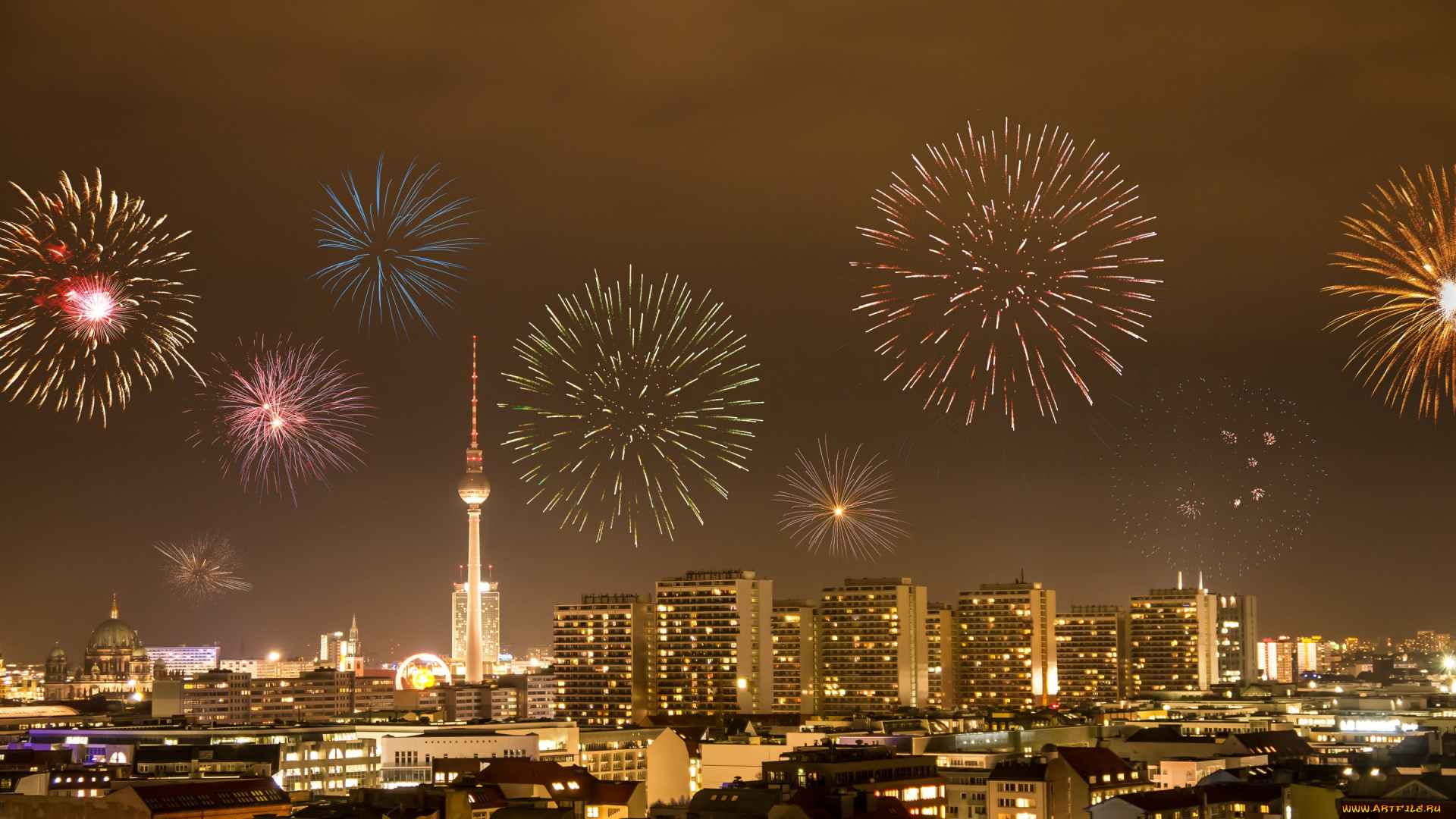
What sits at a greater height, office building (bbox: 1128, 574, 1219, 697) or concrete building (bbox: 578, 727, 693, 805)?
office building (bbox: 1128, 574, 1219, 697)

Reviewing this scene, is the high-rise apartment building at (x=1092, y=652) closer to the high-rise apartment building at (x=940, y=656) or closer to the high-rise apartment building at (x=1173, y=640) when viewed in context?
the high-rise apartment building at (x=1173, y=640)

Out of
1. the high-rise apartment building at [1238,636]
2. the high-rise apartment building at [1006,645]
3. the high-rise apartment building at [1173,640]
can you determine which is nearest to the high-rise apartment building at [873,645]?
the high-rise apartment building at [1006,645]

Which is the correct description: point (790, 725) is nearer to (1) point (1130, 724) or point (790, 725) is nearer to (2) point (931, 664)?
(1) point (1130, 724)

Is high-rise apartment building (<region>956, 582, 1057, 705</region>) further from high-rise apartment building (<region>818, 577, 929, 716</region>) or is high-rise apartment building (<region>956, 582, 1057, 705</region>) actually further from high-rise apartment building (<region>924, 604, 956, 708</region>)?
high-rise apartment building (<region>818, 577, 929, 716</region>)

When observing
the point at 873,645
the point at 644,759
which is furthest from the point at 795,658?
the point at 644,759

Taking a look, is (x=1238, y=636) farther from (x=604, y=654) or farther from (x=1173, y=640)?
(x=604, y=654)

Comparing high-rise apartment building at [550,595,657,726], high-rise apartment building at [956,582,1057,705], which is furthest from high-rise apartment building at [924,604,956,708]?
high-rise apartment building at [550,595,657,726]
